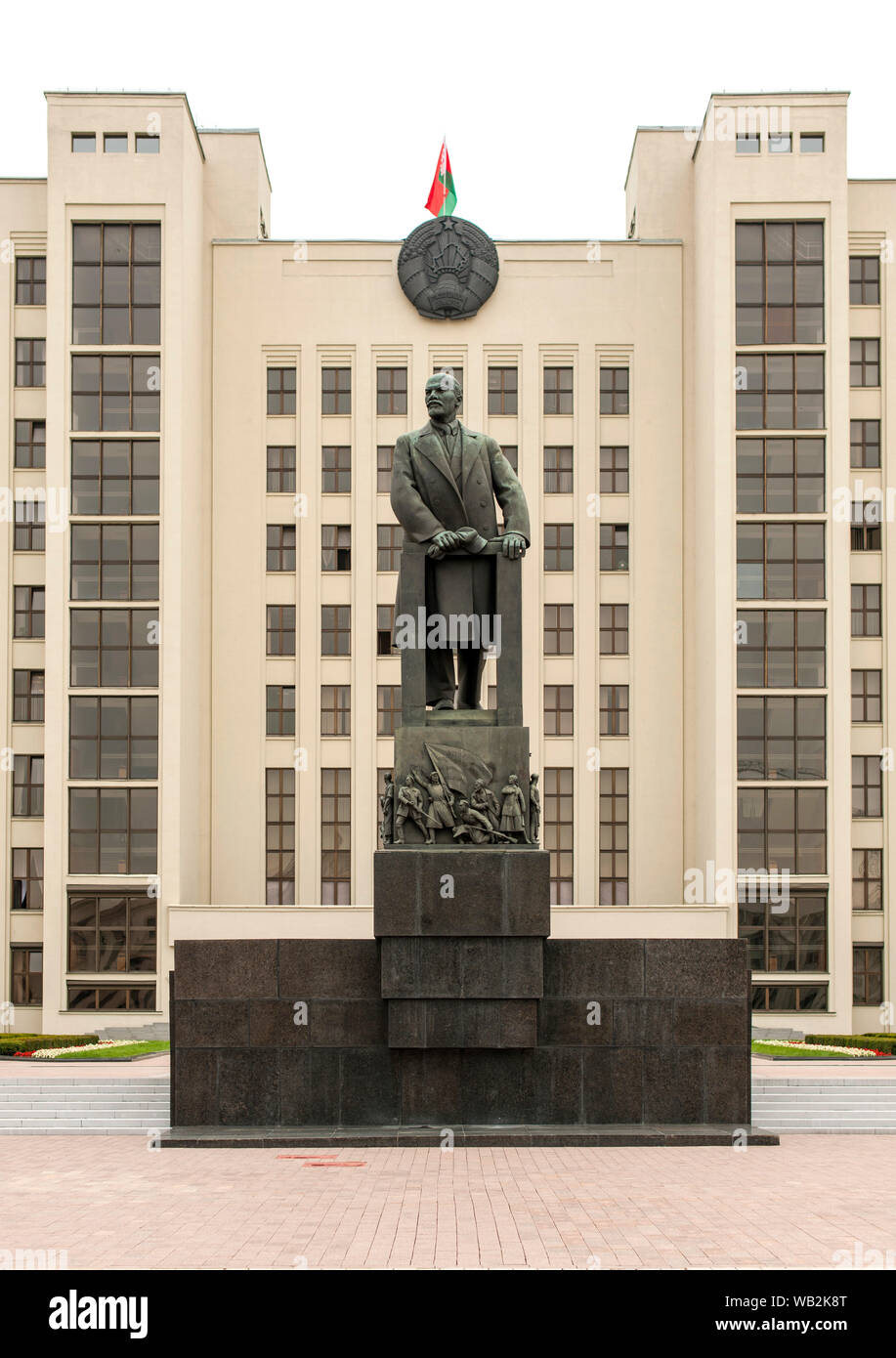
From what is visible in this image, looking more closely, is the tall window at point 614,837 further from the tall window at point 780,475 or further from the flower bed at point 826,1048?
the tall window at point 780,475

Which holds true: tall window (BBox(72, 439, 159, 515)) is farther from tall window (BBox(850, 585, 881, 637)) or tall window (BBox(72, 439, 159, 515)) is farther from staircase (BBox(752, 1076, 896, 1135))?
staircase (BBox(752, 1076, 896, 1135))

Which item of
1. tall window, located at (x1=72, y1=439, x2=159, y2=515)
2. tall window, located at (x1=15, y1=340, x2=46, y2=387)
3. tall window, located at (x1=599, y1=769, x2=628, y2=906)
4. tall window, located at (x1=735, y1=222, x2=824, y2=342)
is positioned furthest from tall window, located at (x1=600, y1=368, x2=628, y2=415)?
tall window, located at (x1=15, y1=340, x2=46, y2=387)

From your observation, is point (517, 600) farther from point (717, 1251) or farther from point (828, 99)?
point (828, 99)

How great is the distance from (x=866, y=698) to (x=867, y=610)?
8.70 ft

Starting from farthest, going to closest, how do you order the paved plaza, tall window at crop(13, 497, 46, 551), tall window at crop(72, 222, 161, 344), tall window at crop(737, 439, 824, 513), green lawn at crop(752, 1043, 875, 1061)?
tall window at crop(13, 497, 46, 551)
tall window at crop(737, 439, 824, 513)
tall window at crop(72, 222, 161, 344)
green lawn at crop(752, 1043, 875, 1061)
the paved plaza

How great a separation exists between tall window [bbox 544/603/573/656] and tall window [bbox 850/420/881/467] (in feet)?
31.6

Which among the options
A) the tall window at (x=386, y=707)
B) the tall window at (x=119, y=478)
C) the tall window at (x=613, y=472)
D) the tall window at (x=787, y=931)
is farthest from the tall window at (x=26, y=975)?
the tall window at (x=613, y=472)

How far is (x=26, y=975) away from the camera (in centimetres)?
4075

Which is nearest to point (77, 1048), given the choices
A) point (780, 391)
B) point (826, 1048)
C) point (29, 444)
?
point (826, 1048)

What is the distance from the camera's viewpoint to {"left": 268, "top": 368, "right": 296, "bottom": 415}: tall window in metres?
43.6

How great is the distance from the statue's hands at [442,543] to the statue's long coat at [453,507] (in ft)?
0.58

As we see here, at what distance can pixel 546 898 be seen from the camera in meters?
16.4

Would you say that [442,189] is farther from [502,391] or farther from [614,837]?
[614,837]

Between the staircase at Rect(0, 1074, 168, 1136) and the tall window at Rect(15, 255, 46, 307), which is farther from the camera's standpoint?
the tall window at Rect(15, 255, 46, 307)
